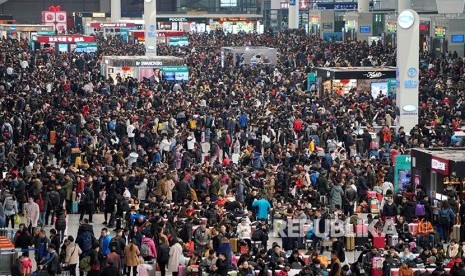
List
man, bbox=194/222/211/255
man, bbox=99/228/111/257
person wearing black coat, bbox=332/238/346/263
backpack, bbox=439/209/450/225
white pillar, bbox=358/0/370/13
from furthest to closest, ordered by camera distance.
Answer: white pillar, bbox=358/0/370/13, backpack, bbox=439/209/450/225, man, bbox=194/222/211/255, man, bbox=99/228/111/257, person wearing black coat, bbox=332/238/346/263

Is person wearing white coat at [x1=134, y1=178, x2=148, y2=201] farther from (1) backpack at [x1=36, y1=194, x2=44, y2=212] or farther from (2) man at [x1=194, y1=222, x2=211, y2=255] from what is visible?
(2) man at [x1=194, y1=222, x2=211, y2=255]

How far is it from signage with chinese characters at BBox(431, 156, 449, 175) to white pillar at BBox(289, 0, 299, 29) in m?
68.9

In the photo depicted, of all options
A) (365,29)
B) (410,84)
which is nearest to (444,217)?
(410,84)

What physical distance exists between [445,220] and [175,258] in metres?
5.62

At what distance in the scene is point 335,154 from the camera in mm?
33094

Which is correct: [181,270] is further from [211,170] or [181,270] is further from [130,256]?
[211,170]

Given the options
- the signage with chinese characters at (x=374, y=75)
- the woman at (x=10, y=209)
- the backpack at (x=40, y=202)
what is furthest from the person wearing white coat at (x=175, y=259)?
the signage with chinese characters at (x=374, y=75)

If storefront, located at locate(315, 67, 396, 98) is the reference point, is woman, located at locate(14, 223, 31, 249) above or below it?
below

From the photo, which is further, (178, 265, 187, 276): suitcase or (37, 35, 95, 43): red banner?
(37, 35, 95, 43): red banner

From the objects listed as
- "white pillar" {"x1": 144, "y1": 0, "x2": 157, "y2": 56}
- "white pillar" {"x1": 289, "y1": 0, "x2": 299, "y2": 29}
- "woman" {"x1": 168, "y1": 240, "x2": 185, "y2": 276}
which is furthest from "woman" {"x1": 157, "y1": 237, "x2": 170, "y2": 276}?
"white pillar" {"x1": 289, "y1": 0, "x2": 299, "y2": 29}

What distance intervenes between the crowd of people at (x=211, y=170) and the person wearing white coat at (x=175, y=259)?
0.08 ft

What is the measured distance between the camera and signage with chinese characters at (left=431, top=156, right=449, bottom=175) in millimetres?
26531

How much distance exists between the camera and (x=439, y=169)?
88.6 ft

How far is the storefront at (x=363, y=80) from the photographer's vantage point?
4509 cm
